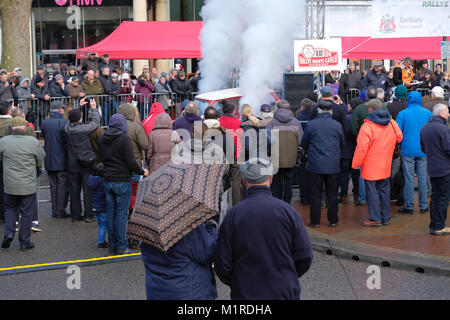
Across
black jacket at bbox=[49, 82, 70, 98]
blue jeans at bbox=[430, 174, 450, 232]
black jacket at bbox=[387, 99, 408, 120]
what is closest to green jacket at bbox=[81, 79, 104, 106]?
black jacket at bbox=[49, 82, 70, 98]

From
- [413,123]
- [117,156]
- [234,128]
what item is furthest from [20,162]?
[413,123]

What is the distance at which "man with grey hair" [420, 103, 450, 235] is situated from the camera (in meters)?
8.85

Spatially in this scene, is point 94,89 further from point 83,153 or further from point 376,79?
point 376,79

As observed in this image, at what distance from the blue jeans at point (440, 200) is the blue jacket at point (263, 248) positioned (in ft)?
16.8

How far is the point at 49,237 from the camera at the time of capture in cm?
973

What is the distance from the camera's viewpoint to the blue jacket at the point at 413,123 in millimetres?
10234

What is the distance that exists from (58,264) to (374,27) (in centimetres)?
1238

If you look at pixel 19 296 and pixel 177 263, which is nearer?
pixel 177 263

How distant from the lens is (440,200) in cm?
888

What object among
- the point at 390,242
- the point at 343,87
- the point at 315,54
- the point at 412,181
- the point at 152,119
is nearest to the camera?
the point at 390,242

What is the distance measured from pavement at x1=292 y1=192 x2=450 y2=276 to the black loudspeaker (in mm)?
4189

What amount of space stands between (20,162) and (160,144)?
198 centimetres
